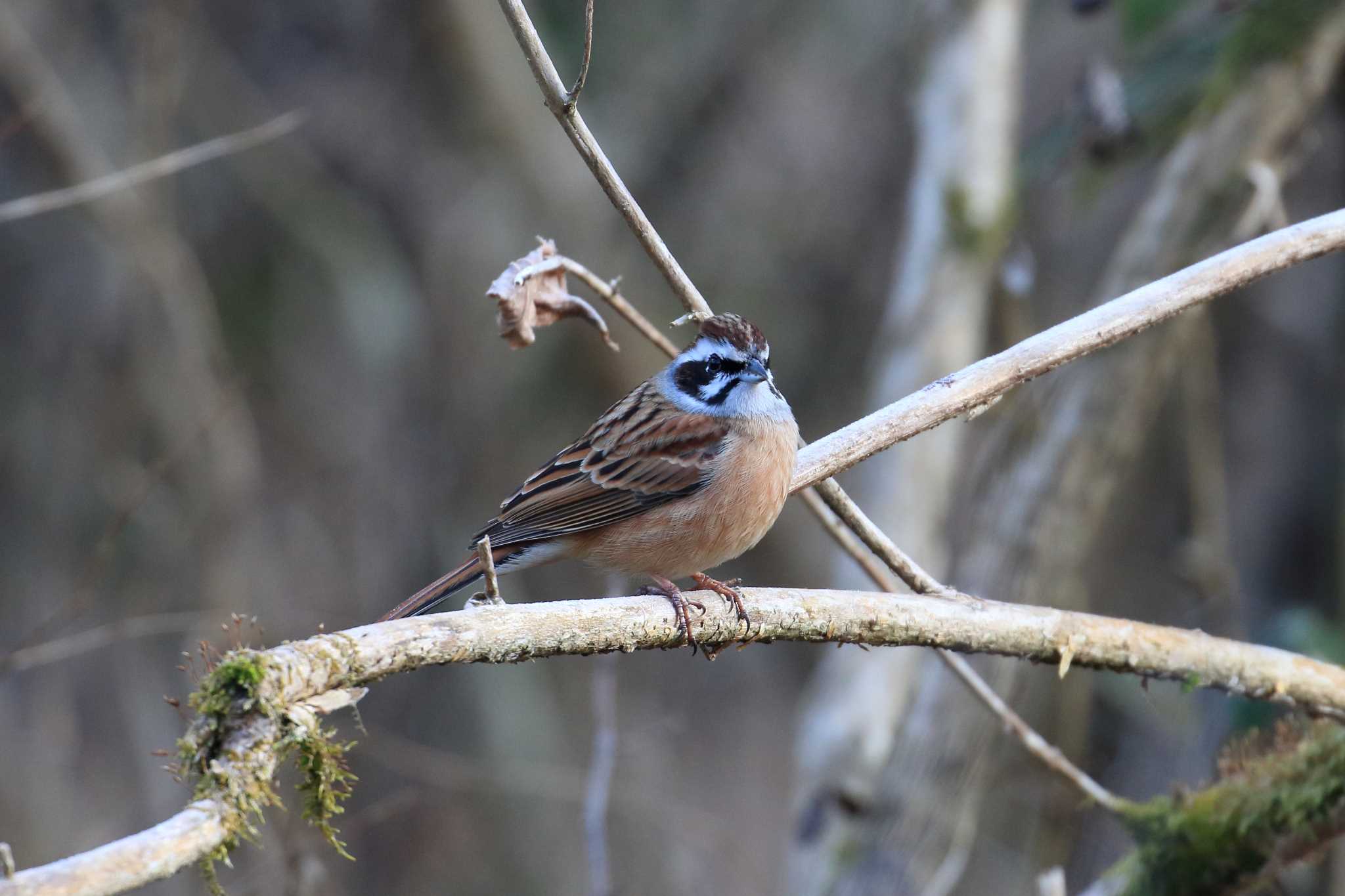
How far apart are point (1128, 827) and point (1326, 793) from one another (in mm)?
743

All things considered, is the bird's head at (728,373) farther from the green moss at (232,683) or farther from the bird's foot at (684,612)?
the green moss at (232,683)

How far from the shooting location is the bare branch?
12.0 feet

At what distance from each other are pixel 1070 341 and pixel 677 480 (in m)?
1.77

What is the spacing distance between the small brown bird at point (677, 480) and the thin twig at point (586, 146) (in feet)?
3.28

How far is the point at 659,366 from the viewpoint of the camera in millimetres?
9758

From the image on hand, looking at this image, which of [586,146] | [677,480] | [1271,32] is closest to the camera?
[586,146]

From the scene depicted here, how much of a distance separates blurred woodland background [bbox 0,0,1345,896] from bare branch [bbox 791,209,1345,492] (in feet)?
6.89

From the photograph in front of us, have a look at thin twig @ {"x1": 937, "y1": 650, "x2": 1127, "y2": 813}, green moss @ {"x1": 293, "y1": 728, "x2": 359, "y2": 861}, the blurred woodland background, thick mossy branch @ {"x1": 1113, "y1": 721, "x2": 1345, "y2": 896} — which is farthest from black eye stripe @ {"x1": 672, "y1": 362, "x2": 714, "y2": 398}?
green moss @ {"x1": 293, "y1": 728, "x2": 359, "y2": 861}

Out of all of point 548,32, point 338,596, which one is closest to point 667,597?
point 548,32

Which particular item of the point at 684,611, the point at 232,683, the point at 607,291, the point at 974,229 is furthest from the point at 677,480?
the point at 232,683

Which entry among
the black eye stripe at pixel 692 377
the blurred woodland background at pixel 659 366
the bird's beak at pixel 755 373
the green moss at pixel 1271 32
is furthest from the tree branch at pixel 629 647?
the green moss at pixel 1271 32

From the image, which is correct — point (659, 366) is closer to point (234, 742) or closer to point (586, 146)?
point (586, 146)

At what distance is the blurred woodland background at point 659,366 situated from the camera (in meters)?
6.39

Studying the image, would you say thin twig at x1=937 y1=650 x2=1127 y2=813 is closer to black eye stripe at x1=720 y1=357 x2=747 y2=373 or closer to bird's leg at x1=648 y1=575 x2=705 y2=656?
bird's leg at x1=648 y1=575 x2=705 y2=656
